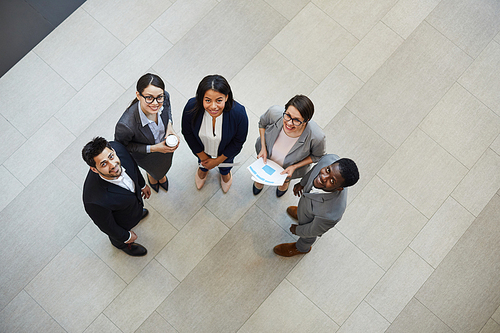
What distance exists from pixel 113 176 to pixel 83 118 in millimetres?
1879

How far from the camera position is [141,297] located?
3584mm

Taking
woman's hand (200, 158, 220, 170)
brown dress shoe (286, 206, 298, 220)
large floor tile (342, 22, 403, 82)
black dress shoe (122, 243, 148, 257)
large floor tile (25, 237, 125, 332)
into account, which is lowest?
large floor tile (25, 237, 125, 332)

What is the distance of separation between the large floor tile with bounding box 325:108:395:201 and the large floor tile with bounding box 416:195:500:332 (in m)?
1.18

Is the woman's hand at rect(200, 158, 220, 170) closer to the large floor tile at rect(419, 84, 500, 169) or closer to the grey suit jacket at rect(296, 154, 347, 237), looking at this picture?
the grey suit jacket at rect(296, 154, 347, 237)

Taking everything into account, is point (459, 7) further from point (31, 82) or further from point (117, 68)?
point (31, 82)

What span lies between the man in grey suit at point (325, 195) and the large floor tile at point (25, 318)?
8.09 ft

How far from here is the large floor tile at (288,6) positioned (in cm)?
462

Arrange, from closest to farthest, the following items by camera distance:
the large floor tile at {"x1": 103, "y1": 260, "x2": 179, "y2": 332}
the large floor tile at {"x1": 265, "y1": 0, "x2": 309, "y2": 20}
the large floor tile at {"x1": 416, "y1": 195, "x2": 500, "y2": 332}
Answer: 1. the large floor tile at {"x1": 103, "y1": 260, "x2": 179, "y2": 332}
2. the large floor tile at {"x1": 416, "y1": 195, "x2": 500, "y2": 332}
3. the large floor tile at {"x1": 265, "y1": 0, "x2": 309, "y2": 20}

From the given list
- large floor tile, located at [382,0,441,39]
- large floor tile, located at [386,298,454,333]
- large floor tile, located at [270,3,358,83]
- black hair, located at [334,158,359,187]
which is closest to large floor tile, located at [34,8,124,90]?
large floor tile, located at [270,3,358,83]

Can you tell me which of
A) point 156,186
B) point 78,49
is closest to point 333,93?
point 156,186

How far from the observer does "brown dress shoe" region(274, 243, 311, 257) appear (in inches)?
143

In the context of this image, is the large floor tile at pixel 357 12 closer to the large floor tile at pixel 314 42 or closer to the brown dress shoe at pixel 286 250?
the large floor tile at pixel 314 42

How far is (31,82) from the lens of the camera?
4.17 meters

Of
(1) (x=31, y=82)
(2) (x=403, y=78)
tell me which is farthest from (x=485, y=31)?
(1) (x=31, y=82)
